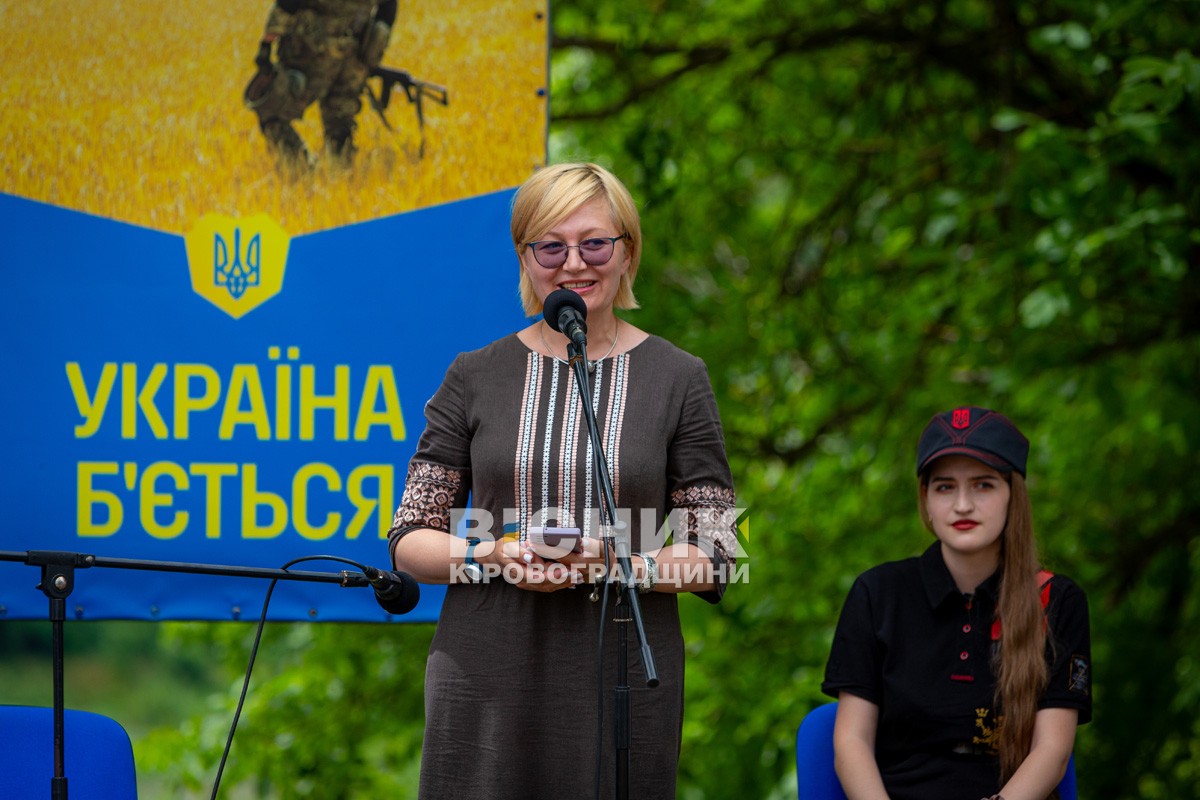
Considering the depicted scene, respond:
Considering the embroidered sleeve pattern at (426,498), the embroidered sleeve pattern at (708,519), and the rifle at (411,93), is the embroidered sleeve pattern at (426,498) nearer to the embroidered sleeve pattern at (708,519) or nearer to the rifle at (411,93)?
the embroidered sleeve pattern at (708,519)

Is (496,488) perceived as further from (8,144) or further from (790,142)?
(790,142)

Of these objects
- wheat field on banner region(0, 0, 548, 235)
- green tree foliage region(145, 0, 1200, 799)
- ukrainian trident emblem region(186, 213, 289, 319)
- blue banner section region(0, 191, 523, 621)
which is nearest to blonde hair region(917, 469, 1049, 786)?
blue banner section region(0, 191, 523, 621)

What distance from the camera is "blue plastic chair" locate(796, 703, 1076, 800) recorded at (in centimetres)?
292

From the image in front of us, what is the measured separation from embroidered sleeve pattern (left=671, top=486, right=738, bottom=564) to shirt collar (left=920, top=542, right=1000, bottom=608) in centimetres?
64

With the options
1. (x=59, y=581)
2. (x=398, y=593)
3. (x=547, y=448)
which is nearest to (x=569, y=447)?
(x=547, y=448)

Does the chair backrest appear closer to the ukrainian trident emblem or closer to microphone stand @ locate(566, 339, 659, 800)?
the ukrainian trident emblem

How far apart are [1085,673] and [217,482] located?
202cm

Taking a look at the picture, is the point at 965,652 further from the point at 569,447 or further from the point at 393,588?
the point at 393,588

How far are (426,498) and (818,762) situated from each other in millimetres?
1077

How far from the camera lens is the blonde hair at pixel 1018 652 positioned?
2.75 metres

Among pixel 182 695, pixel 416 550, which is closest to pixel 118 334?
pixel 416 550

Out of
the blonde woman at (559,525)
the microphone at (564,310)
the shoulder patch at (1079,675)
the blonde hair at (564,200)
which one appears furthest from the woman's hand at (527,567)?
the shoulder patch at (1079,675)

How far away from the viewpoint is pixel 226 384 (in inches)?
133

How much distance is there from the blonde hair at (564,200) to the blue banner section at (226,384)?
94cm
